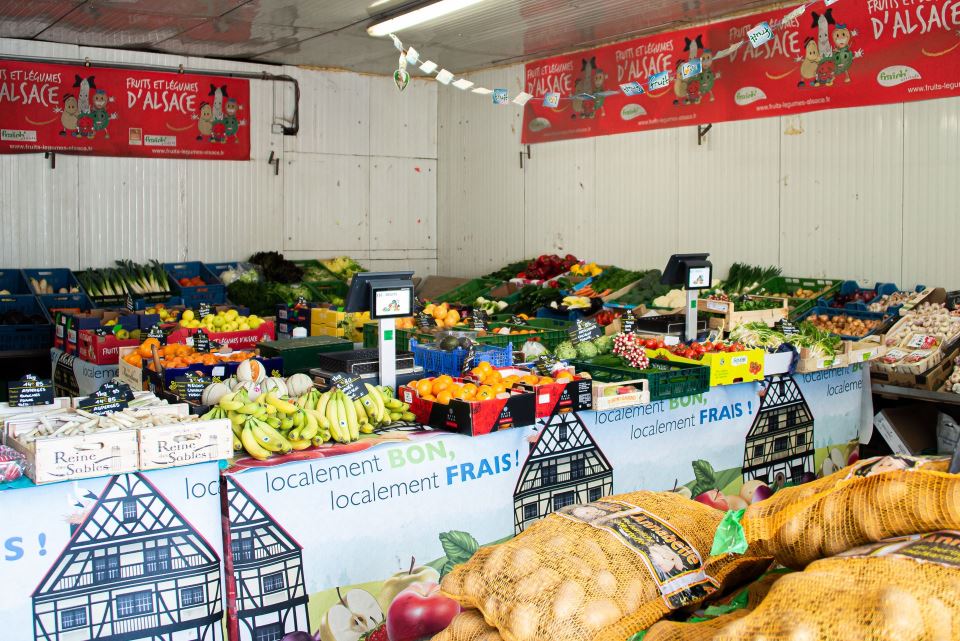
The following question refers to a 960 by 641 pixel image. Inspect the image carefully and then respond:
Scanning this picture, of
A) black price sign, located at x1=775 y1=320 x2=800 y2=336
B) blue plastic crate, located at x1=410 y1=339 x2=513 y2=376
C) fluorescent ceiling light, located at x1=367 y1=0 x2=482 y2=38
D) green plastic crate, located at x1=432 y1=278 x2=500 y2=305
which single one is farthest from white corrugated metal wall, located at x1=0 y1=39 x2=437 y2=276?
black price sign, located at x1=775 y1=320 x2=800 y2=336

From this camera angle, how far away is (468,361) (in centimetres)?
512

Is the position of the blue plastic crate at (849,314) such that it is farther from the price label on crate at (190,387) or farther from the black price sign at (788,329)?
the price label on crate at (190,387)

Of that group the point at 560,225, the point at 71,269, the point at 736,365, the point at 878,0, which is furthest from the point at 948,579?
the point at 71,269

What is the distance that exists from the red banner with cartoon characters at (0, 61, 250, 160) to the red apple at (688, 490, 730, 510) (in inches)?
325

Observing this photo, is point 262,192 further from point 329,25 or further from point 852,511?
point 852,511

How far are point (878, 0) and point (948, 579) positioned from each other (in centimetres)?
701

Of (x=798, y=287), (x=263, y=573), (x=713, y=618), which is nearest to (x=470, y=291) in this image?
(x=798, y=287)

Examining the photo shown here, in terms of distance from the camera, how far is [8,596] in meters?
3.26

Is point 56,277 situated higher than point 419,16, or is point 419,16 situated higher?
point 419,16

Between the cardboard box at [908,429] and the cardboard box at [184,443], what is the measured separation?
4.99 metres

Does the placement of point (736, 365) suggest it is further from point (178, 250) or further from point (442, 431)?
point (178, 250)

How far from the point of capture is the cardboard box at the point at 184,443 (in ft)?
11.6

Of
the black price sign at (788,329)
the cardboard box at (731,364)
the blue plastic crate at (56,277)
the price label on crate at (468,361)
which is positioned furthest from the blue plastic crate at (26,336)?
the black price sign at (788,329)

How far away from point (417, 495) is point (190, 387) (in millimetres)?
1334
